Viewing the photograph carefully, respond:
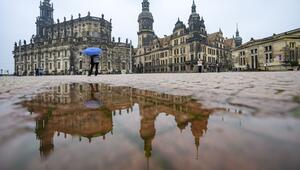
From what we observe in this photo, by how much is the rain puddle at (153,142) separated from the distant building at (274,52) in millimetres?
33534

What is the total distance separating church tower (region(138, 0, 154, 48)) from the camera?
208 ft

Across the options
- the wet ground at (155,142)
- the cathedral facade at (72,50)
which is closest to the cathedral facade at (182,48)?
the cathedral facade at (72,50)

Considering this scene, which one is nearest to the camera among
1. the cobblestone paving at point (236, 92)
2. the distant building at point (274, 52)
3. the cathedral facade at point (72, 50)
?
the cobblestone paving at point (236, 92)

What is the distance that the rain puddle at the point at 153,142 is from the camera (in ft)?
2.57

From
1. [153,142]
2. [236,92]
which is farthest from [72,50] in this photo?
[153,142]

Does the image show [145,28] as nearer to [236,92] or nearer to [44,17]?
[44,17]

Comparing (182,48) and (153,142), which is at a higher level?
(182,48)

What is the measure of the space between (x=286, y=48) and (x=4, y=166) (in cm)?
3674

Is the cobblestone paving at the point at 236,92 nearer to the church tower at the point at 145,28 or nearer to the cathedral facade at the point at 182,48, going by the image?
the cathedral facade at the point at 182,48

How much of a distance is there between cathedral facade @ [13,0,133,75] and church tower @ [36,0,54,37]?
4.64 meters

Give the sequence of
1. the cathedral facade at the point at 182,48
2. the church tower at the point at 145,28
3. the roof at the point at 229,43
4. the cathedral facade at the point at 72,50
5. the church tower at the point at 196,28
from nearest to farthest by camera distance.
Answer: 1. the church tower at the point at 196,28
2. the cathedral facade at the point at 182,48
3. the cathedral facade at the point at 72,50
4. the roof at the point at 229,43
5. the church tower at the point at 145,28

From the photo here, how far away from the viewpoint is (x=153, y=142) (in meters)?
1.00

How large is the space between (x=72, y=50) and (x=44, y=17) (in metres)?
29.4

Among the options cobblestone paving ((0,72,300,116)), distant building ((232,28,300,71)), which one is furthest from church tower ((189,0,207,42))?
cobblestone paving ((0,72,300,116))
